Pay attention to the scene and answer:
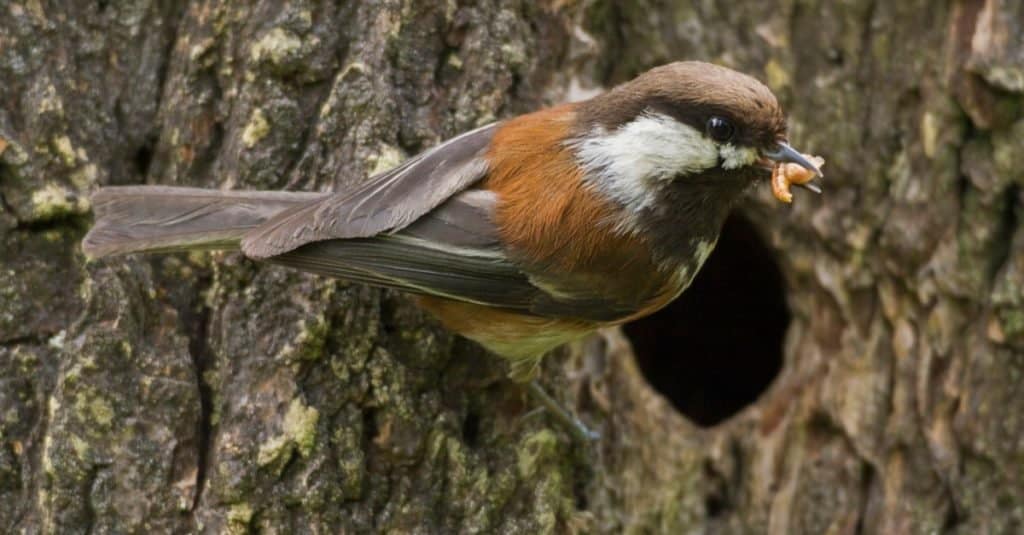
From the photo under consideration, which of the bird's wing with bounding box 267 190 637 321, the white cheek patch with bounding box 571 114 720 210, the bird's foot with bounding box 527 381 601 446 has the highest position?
the white cheek patch with bounding box 571 114 720 210

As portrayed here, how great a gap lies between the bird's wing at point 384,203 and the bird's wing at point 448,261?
0.03 metres

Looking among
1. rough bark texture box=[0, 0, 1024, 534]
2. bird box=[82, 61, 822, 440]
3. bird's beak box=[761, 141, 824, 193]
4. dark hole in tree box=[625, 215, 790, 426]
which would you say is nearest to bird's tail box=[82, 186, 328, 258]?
bird box=[82, 61, 822, 440]

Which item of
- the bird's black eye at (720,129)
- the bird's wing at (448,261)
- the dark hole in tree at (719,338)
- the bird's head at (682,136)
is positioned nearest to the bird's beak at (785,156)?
the bird's head at (682,136)

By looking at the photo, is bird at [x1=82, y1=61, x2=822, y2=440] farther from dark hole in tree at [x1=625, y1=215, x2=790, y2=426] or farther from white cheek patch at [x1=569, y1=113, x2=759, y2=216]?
dark hole in tree at [x1=625, y1=215, x2=790, y2=426]

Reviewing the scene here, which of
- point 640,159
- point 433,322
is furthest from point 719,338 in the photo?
point 640,159

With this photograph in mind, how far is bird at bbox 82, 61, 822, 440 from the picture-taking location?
3.21 metres

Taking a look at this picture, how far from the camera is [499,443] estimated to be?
12.0 feet

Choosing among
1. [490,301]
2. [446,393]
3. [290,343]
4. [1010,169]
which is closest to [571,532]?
[446,393]

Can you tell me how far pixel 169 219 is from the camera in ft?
10.7

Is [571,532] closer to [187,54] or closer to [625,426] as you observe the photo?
[625,426]

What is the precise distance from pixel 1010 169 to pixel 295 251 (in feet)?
7.90

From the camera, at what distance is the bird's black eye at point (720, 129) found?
3.19 metres

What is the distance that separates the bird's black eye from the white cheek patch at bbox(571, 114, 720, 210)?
8 cm

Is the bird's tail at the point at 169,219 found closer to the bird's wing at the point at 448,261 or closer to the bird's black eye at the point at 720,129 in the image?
the bird's wing at the point at 448,261
